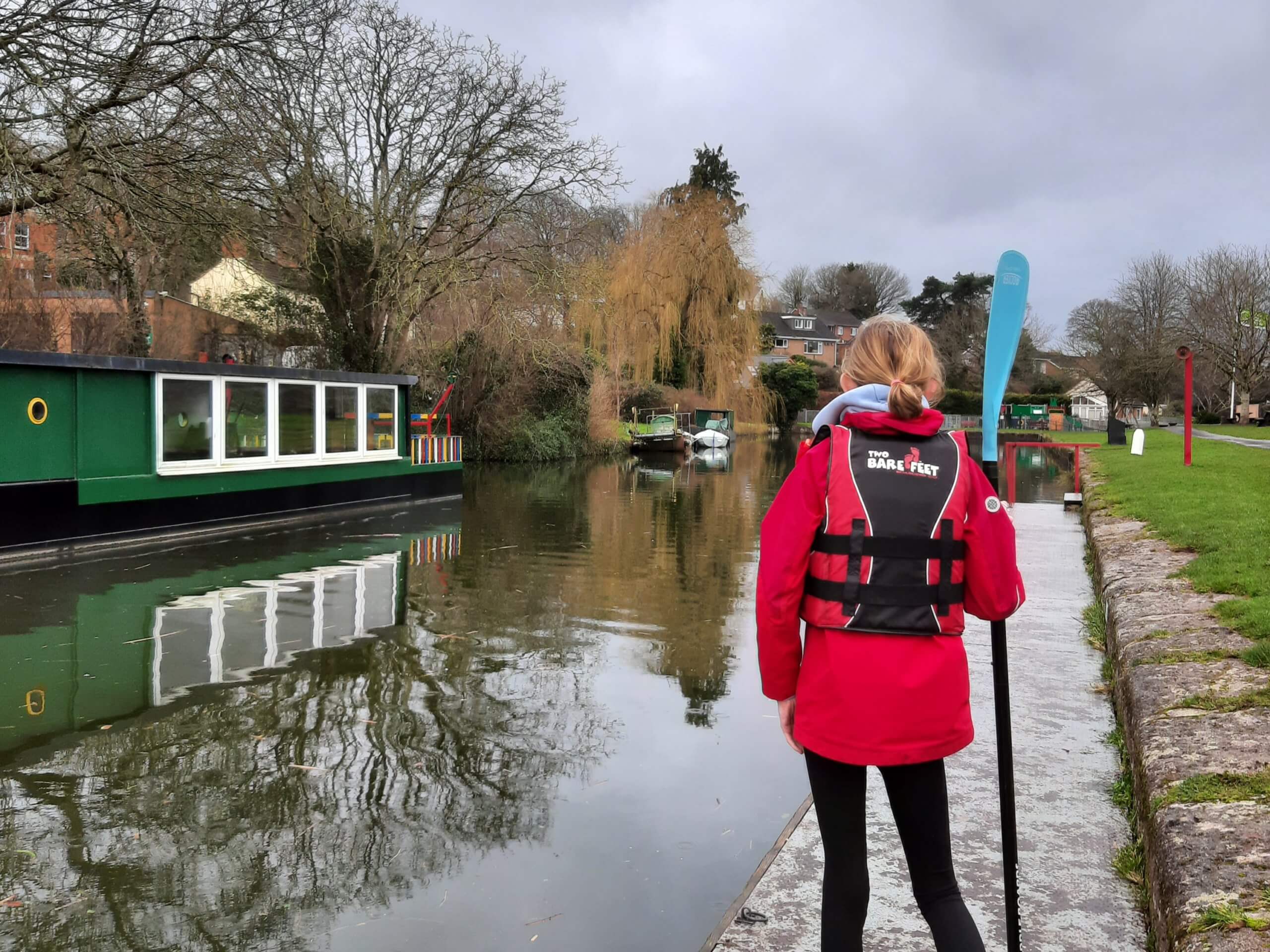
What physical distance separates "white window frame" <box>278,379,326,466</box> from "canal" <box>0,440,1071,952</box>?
4651mm

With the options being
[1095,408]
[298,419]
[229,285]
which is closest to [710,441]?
[229,285]

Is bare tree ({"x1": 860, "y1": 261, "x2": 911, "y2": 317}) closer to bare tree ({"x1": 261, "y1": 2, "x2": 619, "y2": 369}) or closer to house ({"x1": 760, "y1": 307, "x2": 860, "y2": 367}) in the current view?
house ({"x1": 760, "y1": 307, "x2": 860, "y2": 367})

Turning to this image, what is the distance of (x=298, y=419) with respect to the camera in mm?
16141

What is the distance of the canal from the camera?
12.3 feet

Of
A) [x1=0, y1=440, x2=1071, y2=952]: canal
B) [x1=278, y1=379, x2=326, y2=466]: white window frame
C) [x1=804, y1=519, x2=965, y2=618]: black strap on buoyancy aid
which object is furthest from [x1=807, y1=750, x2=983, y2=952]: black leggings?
[x1=278, y1=379, x2=326, y2=466]: white window frame

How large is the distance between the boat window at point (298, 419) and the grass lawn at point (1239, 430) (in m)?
30.1

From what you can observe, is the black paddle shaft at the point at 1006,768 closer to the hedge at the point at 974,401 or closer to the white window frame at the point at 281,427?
the white window frame at the point at 281,427

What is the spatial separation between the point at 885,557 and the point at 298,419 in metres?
14.8

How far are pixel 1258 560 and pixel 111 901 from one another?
23.1ft

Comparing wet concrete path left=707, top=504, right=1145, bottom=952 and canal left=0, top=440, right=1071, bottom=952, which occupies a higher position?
wet concrete path left=707, top=504, right=1145, bottom=952

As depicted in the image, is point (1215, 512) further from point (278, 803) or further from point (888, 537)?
point (888, 537)

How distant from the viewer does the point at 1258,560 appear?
729 centimetres

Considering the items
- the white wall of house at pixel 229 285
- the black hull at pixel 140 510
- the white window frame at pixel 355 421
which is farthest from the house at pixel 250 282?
the black hull at pixel 140 510

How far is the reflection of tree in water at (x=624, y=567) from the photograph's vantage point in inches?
329
